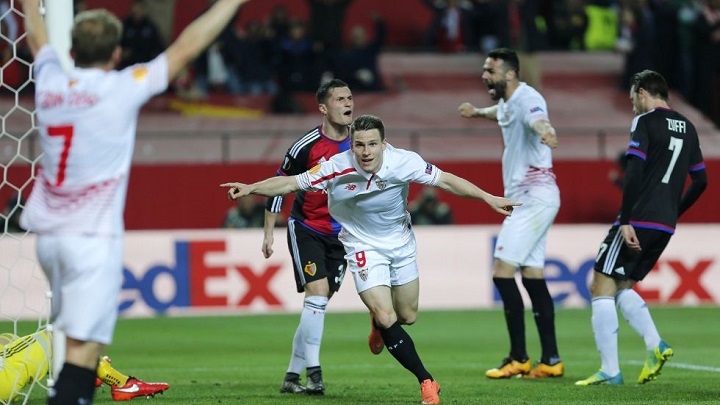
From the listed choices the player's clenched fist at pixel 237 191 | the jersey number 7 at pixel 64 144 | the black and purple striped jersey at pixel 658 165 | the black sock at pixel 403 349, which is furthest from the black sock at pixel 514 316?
the jersey number 7 at pixel 64 144

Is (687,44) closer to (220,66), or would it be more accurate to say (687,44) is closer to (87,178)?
(220,66)

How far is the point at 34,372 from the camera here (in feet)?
26.2

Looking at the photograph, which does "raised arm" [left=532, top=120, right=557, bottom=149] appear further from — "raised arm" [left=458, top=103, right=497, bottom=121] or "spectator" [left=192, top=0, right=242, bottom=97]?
"spectator" [left=192, top=0, right=242, bottom=97]

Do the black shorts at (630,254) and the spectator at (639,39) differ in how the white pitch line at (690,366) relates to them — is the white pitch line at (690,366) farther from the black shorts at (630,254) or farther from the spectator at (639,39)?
the spectator at (639,39)

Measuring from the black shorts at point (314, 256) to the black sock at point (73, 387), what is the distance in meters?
3.64

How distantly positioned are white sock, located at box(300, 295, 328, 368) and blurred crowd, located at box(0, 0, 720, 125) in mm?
12845

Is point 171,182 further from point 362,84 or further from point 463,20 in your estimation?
point 463,20

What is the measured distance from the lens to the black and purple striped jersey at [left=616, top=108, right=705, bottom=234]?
8.75 m

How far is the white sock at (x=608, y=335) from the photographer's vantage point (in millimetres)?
9000

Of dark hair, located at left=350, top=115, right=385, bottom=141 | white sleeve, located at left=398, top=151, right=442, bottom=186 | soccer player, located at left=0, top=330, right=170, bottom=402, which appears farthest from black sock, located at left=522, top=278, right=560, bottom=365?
soccer player, located at left=0, top=330, right=170, bottom=402

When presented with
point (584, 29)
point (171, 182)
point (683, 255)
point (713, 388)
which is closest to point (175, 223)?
point (171, 182)

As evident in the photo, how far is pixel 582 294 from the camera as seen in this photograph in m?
17.2

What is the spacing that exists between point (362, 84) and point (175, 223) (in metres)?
4.99

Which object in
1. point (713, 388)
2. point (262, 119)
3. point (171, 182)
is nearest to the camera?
point (713, 388)
